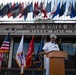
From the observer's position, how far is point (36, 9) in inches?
535

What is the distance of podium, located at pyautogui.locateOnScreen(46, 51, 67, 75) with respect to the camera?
3.93 metres

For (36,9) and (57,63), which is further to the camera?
(36,9)

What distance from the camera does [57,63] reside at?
3.96 meters

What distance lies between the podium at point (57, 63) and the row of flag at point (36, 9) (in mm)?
9485

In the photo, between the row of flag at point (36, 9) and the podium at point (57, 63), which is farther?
the row of flag at point (36, 9)

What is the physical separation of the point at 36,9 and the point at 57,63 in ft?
32.8

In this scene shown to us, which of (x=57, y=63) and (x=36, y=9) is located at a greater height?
(x=36, y=9)

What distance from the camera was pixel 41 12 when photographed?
13.6 metres

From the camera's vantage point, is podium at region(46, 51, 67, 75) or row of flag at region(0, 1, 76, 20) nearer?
podium at region(46, 51, 67, 75)

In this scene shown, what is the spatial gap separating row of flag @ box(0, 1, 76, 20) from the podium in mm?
9485

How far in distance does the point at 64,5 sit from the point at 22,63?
5.93 meters

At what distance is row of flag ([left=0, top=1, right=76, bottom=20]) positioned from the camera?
43.7ft

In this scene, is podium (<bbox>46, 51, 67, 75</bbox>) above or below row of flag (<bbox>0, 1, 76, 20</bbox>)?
below

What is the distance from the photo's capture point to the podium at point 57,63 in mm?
3928
